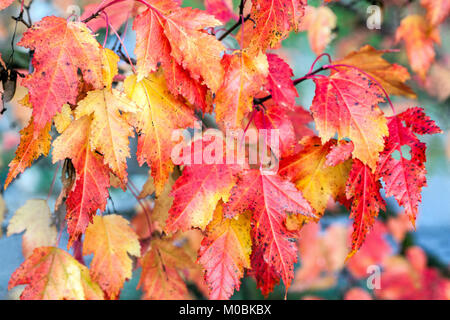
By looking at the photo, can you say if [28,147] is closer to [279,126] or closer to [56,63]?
[56,63]

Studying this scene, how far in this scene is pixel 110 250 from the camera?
0.49 meters

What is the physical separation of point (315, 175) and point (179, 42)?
22 cm

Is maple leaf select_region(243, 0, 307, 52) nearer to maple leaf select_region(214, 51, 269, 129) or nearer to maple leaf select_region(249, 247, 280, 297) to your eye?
maple leaf select_region(214, 51, 269, 129)

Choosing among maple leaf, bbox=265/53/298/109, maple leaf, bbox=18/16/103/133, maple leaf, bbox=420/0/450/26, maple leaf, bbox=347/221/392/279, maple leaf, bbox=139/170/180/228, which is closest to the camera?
maple leaf, bbox=18/16/103/133

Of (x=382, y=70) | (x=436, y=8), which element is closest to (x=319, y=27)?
(x=436, y=8)

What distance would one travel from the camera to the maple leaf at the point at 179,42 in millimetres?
368

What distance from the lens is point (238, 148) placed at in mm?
420

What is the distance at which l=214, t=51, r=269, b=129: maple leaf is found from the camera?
0.38 meters

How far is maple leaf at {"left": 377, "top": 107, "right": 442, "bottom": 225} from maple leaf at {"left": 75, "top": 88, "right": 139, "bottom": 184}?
0.27m

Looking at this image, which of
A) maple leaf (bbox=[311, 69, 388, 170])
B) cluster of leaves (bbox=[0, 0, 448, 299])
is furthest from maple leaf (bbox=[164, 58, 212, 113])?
maple leaf (bbox=[311, 69, 388, 170])

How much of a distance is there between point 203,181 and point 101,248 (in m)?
0.20

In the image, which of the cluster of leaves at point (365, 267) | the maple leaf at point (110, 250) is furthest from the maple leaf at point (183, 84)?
the cluster of leaves at point (365, 267)
